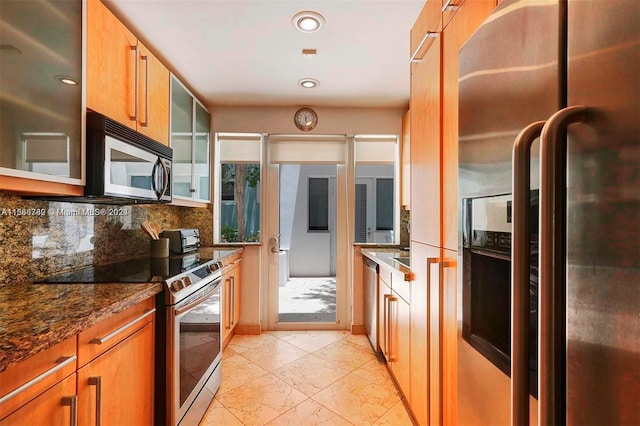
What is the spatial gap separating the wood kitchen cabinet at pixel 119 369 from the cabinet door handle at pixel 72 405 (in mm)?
54

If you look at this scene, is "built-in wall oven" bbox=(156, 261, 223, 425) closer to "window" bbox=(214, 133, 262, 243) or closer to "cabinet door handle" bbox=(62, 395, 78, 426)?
"cabinet door handle" bbox=(62, 395, 78, 426)

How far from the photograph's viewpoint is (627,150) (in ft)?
1.43

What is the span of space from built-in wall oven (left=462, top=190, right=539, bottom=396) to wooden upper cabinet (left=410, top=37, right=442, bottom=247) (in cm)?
50

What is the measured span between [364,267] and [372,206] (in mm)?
686

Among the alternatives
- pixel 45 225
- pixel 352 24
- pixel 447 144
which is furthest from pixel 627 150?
pixel 45 225

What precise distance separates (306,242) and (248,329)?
1115mm

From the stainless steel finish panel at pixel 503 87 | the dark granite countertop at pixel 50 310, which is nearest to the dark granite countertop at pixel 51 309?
the dark granite countertop at pixel 50 310

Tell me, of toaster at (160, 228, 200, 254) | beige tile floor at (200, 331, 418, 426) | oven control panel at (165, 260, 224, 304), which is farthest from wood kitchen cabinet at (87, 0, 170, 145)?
beige tile floor at (200, 331, 418, 426)

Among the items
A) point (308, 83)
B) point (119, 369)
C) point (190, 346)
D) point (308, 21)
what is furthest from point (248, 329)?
point (308, 21)

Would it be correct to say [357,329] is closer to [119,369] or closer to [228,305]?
[228,305]

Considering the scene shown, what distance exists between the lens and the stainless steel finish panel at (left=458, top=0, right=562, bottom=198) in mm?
594

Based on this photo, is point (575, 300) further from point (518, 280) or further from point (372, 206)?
point (372, 206)

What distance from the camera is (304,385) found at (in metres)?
2.33

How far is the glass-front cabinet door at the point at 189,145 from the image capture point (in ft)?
8.20
